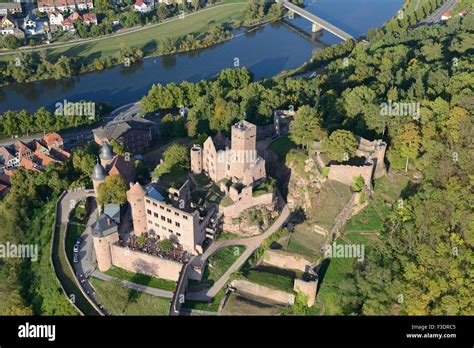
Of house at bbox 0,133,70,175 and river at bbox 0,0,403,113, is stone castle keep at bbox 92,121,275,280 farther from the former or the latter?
river at bbox 0,0,403,113

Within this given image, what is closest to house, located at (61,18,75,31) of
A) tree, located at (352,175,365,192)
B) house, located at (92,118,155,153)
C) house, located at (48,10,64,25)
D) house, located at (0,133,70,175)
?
house, located at (48,10,64,25)

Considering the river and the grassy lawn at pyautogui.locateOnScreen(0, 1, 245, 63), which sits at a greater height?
the grassy lawn at pyautogui.locateOnScreen(0, 1, 245, 63)

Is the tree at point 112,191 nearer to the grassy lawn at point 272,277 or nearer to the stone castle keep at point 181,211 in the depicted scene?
the stone castle keep at point 181,211

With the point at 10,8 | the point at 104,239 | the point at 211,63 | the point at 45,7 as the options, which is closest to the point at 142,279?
the point at 104,239

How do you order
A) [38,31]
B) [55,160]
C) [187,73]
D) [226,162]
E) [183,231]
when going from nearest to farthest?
1. [183,231]
2. [226,162]
3. [55,160]
4. [187,73]
5. [38,31]

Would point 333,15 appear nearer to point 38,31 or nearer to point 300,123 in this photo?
point 38,31

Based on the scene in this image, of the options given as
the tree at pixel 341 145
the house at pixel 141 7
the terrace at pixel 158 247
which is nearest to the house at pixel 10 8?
the house at pixel 141 7

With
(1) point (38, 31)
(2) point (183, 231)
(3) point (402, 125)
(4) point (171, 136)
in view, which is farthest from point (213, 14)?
(2) point (183, 231)
